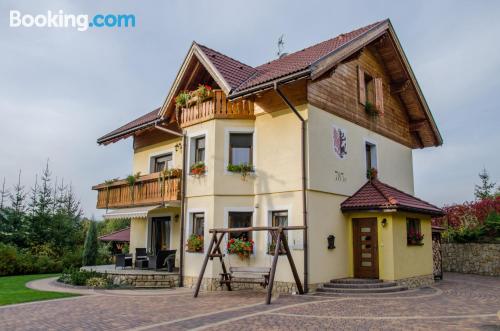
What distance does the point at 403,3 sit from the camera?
14703 millimetres

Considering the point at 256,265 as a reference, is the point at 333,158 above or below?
above

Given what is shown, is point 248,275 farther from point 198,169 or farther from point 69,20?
point 69,20

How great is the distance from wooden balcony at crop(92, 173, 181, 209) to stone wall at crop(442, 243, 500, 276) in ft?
56.2

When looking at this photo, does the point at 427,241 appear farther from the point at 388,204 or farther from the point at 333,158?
the point at 333,158

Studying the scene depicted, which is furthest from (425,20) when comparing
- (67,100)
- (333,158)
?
(67,100)

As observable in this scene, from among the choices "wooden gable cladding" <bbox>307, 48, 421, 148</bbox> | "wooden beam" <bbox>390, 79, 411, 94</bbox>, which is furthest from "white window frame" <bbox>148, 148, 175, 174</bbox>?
"wooden beam" <bbox>390, 79, 411, 94</bbox>

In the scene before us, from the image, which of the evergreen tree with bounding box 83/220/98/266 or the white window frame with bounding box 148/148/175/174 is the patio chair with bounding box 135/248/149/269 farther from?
the evergreen tree with bounding box 83/220/98/266

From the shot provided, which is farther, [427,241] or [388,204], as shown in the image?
[427,241]

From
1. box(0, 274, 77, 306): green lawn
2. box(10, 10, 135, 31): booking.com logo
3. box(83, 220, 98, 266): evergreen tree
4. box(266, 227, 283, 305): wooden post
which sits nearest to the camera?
box(266, 227, 283, 305): wooden post

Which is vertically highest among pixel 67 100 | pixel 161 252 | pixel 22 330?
pixel 67 100

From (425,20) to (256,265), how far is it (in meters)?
11.2

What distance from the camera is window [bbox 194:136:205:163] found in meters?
18.0

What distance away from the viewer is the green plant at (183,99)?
59.4 feet

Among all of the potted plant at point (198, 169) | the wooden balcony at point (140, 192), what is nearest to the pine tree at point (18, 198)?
the wooden balcony at point (140, 192)
